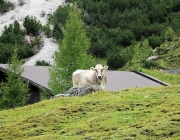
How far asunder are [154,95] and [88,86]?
16.7 feet

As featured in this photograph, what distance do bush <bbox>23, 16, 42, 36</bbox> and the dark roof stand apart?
162ft

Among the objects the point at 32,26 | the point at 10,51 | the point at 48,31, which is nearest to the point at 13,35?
the point at 32,26

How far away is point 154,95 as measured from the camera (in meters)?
→ 17.5

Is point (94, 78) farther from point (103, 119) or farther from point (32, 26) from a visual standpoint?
point (32, 26)

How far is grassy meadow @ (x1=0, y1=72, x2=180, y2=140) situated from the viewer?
1195cm

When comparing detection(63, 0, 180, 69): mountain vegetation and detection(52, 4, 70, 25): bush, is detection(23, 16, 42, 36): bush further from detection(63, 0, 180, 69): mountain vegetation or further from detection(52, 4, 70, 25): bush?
detection(63, 0, 180, 69): mountain vegetation

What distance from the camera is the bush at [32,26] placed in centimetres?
9103

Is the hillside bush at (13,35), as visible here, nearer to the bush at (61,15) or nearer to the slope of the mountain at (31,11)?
the slope of the mountain at (31,11)

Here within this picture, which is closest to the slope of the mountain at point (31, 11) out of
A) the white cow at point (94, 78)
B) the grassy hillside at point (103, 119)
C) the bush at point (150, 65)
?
the bush at point (150, 65)

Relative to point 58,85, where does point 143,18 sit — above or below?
above

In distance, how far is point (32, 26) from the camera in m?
90.9

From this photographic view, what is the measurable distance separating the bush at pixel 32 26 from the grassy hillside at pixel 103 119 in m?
73.3

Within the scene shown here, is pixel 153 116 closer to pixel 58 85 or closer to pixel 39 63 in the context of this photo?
pixel 58 85

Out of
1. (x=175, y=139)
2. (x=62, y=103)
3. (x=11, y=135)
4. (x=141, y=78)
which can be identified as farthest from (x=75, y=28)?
(x=175, y=139)
